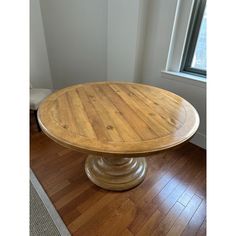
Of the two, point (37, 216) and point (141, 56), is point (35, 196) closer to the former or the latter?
point (37, 216)

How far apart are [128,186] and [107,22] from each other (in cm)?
190

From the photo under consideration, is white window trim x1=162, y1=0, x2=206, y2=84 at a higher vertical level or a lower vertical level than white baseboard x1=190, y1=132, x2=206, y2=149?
higher

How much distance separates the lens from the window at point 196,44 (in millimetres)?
1643

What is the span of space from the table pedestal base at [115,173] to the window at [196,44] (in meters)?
1.24

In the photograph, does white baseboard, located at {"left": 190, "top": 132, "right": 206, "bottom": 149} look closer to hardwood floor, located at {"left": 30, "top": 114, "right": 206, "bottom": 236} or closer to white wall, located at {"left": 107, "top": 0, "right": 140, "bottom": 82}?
hardwood floor, located at {"left": 30, "top": 114, "right": 206, "bottom": 236}

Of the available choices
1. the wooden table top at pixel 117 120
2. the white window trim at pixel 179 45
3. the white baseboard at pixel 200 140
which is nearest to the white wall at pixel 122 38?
the white window trim at pixel 179 45

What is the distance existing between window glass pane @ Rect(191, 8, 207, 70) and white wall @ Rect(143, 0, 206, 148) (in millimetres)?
251

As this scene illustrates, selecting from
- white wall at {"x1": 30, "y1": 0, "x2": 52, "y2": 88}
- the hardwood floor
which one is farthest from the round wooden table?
white wall at {"x1": 30, "y1": 0, "x2": 52, "y2": 88}

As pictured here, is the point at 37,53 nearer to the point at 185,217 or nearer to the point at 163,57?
the point at 163,57

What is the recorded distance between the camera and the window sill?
5.48 feet

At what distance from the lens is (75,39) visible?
87.8 inches

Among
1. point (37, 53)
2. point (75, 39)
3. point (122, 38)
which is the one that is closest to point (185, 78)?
point (122, 38)
